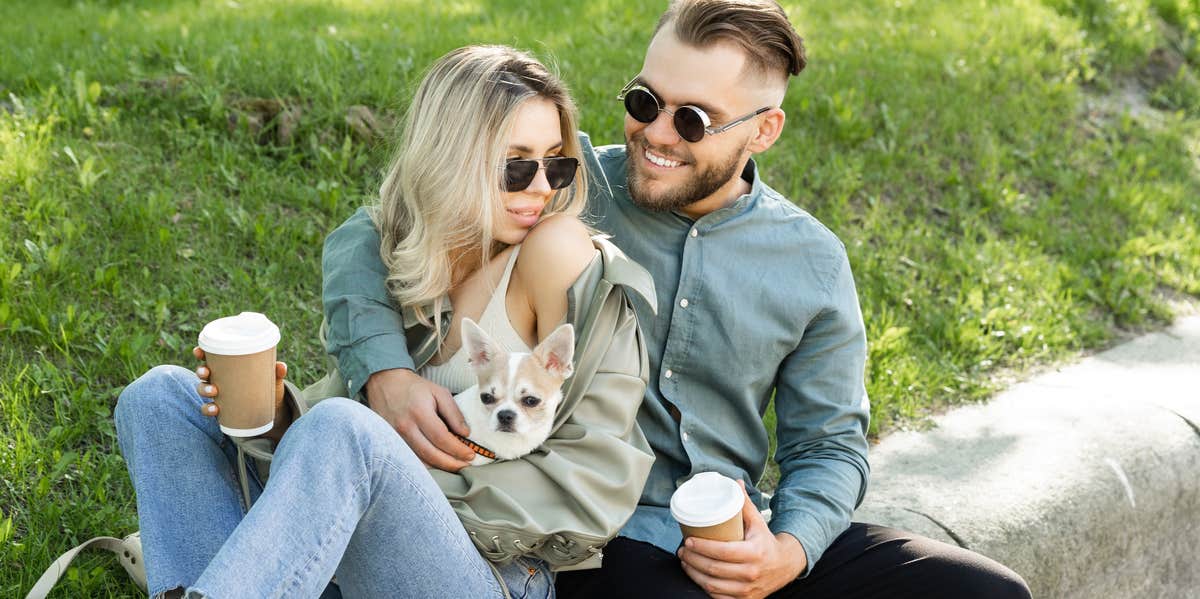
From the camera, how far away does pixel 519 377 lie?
2.60 metres

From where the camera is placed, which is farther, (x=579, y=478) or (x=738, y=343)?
(x=738, y=343)

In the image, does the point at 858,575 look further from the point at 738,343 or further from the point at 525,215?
the point at 525,215

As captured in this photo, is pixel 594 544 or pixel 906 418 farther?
pixel 906 418

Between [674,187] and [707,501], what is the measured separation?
104 centimetres

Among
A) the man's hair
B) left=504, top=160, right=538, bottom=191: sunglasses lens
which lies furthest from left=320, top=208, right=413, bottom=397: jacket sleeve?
the man's hair

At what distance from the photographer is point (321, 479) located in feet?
7.57

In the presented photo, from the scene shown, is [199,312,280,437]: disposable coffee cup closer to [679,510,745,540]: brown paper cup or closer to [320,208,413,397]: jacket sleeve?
[320,208,413,397]: jacket sleeve

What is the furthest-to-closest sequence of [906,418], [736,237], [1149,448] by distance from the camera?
Result: [906,418] → [1149,448] → [736,237]

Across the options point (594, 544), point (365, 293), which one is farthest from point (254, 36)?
point (594, 544)

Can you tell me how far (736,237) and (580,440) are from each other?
95 centimetres

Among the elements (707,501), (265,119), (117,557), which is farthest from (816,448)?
(265,119)

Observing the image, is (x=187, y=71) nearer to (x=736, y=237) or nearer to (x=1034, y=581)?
(x=736, y=237)

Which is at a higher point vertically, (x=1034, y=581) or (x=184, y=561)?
(x=184, y=561)

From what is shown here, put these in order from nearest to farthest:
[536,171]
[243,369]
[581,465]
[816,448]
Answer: [243,369] → [581,465] → [536,171] → [816,448]
